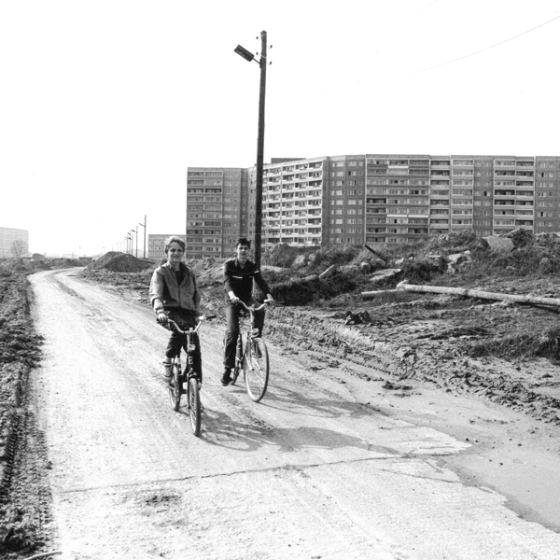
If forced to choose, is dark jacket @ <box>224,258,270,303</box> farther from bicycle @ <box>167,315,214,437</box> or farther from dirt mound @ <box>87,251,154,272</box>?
dirt mound @ <box>87,251,154,272</box>

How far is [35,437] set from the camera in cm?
537

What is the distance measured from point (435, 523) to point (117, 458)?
109 inches

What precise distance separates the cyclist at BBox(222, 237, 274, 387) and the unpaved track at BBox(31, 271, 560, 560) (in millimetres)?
514

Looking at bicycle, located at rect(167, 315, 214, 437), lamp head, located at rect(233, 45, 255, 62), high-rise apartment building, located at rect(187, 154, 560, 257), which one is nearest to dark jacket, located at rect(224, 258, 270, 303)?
bicycle, located at rect(167, 315, 214, 437)

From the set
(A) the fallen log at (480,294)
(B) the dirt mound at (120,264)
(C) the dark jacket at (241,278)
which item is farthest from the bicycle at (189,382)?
(B) the dirt mound at (120,264)

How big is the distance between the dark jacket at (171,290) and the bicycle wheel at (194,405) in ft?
3.21

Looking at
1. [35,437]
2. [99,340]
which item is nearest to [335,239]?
[99,340]

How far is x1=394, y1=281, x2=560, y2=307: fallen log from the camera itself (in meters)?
11.9

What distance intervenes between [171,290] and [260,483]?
275 cm

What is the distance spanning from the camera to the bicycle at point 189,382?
554 cm

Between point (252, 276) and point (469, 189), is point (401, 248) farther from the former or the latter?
point (469, 189)

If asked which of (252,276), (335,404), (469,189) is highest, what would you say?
(469,189)

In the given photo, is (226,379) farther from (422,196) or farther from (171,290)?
(422,196)

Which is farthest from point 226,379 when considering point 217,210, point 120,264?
point 217,210
